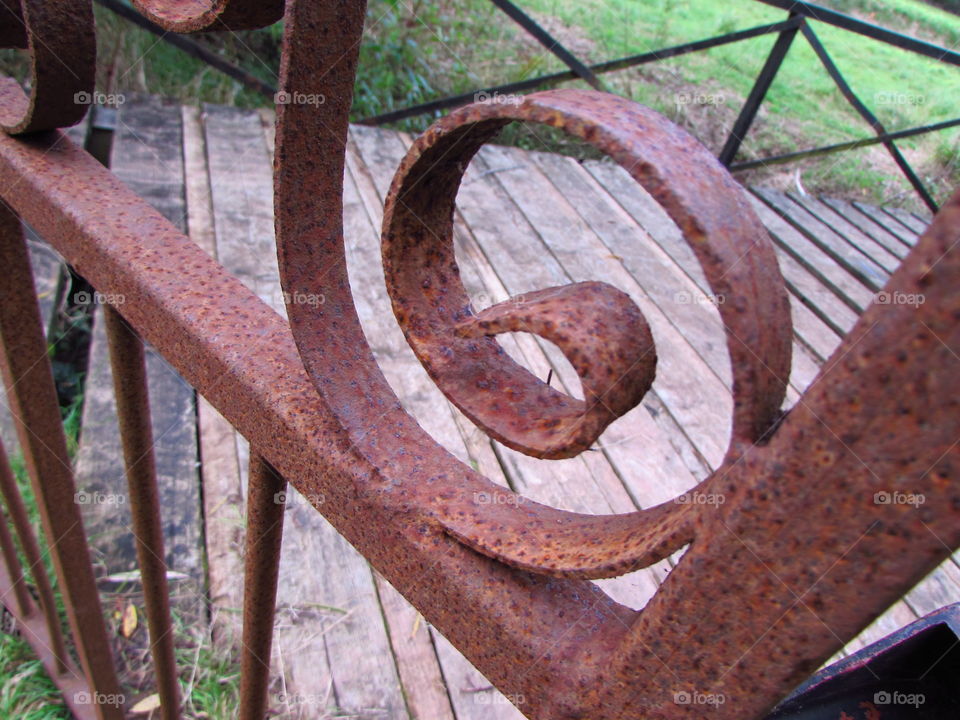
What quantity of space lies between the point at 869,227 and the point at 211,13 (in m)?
4.37

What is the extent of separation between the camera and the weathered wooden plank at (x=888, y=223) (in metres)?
4.12

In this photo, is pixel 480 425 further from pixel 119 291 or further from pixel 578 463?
pixel 578 463

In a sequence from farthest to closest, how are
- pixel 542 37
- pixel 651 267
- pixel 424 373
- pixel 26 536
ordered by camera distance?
pixel 542 37 → pixel 651 267 → pixel 424 373 → pixel 26 536

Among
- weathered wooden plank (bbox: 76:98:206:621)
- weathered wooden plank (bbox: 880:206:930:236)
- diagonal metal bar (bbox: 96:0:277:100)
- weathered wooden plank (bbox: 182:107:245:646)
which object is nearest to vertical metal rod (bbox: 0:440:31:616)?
weathered wooden plank (bbox: 76:98:206:621)

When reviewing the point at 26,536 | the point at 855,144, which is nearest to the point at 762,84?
the point at 855,144

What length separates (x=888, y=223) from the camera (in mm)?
4273

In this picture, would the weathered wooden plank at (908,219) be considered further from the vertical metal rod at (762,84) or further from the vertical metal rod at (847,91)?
the vertical metal rod at (762,84)

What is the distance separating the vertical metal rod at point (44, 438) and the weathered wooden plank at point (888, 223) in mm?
4298

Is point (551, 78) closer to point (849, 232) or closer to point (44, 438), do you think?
point (849, 232)

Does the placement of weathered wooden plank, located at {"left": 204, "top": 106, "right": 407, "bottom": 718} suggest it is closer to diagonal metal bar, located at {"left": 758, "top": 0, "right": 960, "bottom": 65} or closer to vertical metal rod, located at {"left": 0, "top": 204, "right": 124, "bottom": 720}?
vertical metal rod, located at {"left": 0, "top": 204, "right": 124, "bottom": 720}

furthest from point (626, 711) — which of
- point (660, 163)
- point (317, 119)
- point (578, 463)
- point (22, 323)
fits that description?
point (578, 463)

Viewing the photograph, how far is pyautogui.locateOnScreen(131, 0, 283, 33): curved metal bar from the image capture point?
1.52 ft

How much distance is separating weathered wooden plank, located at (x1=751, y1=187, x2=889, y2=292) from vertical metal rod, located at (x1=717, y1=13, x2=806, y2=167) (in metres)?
0.34

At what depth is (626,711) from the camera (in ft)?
1.17
